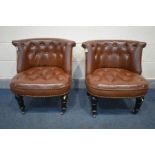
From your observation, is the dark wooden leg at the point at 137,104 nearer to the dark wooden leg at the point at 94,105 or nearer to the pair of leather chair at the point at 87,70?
→ the pair of leather chair at the point at 87,70

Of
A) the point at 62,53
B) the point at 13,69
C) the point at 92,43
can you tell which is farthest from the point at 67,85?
the point at 13,69

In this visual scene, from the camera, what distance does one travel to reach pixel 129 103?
2537 mm

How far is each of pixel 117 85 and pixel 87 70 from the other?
16.8 inches

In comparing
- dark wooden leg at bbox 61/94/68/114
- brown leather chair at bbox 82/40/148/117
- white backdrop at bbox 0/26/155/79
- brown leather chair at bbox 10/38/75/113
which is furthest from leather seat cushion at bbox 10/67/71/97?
white backdrop at bbox 0/26/155/79

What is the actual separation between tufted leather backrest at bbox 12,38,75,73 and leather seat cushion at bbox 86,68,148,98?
38cm

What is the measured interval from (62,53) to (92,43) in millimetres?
395

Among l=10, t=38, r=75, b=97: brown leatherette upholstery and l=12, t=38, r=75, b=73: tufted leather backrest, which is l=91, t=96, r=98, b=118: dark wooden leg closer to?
l=10, t=38, r=75, b=97: brown leatherette upholstery

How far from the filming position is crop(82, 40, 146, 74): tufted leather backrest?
88.1 inches

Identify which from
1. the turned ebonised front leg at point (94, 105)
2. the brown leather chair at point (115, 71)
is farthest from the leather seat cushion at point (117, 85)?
the turned ebonised front leg at point (94, 105)

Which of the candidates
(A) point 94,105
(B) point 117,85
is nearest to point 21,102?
(A) point 94,105

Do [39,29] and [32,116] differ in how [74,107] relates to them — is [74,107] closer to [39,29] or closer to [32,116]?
[32,116]

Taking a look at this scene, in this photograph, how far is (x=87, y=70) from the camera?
2.23 m

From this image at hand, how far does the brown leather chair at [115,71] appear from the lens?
2.01 meters

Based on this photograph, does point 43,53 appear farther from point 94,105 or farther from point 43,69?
point 94,105
